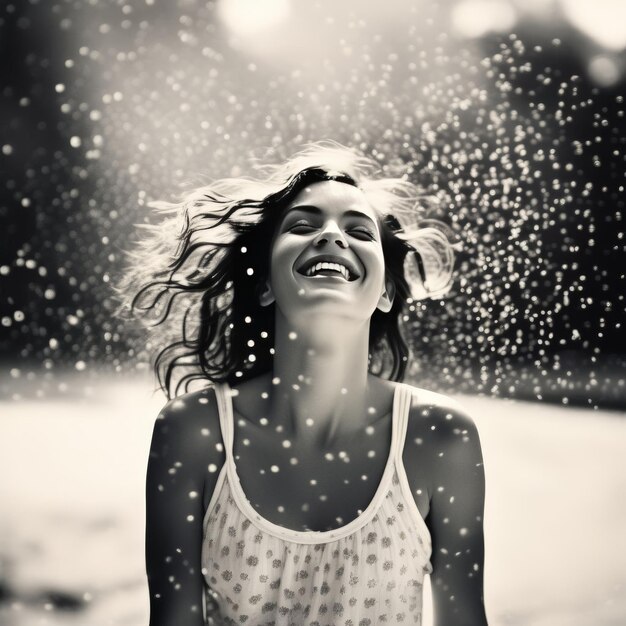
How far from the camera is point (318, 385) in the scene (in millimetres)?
606

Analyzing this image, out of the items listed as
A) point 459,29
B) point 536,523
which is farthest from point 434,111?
point 536,523

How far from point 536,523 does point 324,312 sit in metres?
0.62

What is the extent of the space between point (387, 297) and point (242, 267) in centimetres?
14

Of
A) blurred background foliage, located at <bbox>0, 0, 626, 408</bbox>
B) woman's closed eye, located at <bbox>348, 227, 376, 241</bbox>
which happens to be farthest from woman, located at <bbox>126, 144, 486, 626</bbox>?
blurred background foliage, located at <bbox>0, 0, 626, 408</bbox>

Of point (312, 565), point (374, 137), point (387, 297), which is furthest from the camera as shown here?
point (374, 137)

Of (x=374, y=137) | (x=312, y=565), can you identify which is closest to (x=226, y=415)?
(x=312, y=565)

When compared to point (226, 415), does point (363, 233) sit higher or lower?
higher

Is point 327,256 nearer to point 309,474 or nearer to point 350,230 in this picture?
point 350,230

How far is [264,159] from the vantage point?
940 millimetres

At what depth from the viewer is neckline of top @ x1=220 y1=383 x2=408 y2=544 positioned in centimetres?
56

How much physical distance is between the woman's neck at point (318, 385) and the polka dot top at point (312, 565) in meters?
0.07

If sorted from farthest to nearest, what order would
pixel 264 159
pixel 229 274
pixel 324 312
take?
pixel 264 159 → pixel 229 274 → pixel 324 312

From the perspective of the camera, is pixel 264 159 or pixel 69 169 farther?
pixel 69 169

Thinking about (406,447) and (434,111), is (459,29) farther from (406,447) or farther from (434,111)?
(406,447)
